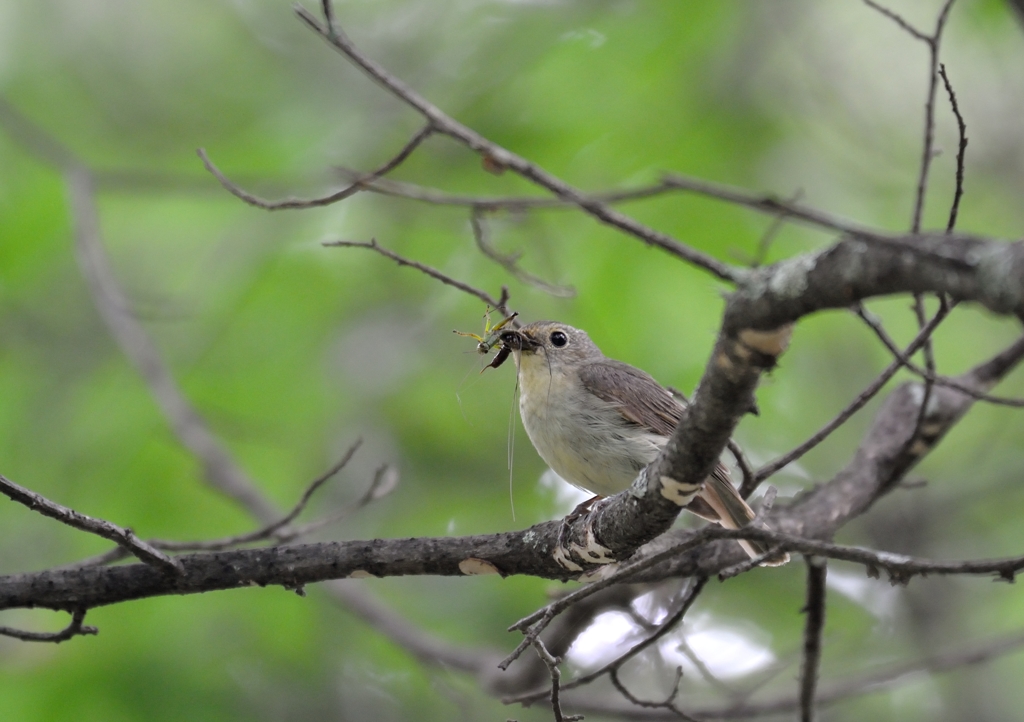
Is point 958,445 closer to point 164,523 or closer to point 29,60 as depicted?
point 164,523

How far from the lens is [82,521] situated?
9.01 ft

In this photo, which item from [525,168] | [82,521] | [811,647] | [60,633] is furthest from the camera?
[811,647]

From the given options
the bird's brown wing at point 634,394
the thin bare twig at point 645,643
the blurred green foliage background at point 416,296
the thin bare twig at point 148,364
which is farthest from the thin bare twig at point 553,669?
the thin bare twig at point 148,364

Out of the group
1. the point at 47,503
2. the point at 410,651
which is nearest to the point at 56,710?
the point at 410,651

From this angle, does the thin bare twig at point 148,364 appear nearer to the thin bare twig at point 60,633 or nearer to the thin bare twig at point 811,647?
the thin bare twig at point 60,633

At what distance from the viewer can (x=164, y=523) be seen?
5469 mm

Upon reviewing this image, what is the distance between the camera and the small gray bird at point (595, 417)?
13.9ft

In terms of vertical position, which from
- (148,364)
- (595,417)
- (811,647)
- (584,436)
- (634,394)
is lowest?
(811,647)

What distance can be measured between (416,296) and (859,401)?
14.7ft

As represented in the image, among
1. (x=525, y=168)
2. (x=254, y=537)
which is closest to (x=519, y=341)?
(x=254, y=537)

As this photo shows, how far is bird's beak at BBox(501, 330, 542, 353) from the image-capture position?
4.05 metres

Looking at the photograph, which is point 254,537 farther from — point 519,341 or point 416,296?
point 416,296

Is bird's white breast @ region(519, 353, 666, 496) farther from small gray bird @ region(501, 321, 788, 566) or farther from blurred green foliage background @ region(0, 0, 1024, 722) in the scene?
blurred green foliage background @ region(0, 0, 1024, 722)

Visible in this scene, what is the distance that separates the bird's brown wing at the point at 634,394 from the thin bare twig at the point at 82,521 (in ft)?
7.11
